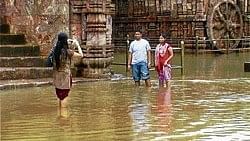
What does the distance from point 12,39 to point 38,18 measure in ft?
3.15

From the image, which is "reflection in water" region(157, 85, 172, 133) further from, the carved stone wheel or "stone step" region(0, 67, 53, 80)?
the carved stone wheel

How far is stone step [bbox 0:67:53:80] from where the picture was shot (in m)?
18.2

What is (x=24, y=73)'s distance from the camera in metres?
18.7

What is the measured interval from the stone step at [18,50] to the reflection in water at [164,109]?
4.16 meters

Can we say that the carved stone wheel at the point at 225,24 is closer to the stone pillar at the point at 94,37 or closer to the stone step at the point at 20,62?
the stone pillar at the point at 94,37

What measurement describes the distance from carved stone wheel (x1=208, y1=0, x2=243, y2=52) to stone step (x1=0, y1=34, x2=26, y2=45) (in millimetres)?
19824

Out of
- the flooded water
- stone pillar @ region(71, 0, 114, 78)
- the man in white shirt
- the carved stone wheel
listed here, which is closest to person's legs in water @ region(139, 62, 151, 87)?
the man in white shirt

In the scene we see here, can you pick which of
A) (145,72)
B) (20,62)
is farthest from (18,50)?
(145,72)

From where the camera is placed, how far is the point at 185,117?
470 inches

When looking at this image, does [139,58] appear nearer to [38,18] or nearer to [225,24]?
[38,18]

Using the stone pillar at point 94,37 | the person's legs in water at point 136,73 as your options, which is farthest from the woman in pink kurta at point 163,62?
the stone pillar at point 94,37

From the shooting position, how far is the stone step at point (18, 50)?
19.5 meters

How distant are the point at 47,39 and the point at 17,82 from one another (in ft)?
9.02

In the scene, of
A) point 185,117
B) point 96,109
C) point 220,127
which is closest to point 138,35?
point 96,109
